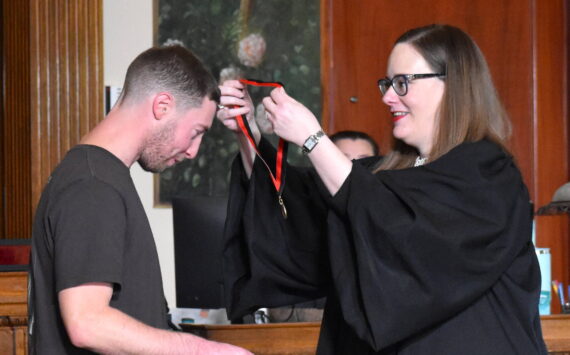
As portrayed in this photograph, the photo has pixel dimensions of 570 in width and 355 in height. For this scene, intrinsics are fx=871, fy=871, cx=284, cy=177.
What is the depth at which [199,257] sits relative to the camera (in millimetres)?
3264

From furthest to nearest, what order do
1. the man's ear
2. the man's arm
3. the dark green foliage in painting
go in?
the dark green foliage in painting → the man's ear → the man's arm

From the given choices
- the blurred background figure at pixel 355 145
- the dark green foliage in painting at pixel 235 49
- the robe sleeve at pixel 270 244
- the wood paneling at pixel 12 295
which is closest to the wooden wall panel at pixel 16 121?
the dark green foliage in painting at pixel 235 49

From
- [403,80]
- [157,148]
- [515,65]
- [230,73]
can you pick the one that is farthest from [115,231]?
[515,65]

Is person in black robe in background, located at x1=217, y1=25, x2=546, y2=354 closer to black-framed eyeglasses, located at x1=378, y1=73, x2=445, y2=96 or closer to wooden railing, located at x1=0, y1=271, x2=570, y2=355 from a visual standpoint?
black-framed eyeglasses, located at x1=378, y1=73, x2=445, y2=96

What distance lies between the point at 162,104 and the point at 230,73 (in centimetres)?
309

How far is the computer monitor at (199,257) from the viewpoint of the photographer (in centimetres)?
326

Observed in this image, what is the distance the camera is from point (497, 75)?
17.0 feet

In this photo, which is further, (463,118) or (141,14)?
(141,14)

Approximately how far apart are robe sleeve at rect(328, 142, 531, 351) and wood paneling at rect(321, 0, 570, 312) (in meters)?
3.17

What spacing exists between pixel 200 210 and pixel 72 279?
1.77m

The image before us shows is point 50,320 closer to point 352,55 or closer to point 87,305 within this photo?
point 87,305

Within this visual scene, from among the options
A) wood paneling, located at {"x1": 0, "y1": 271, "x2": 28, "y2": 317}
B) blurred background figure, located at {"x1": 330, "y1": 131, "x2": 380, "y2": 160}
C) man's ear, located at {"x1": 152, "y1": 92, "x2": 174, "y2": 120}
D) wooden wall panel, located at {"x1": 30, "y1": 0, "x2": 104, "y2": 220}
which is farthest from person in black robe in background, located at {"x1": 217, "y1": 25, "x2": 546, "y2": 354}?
wooden wall panel, located at {"x1": 30, "y1": 0, "x2": 104, "y2": 220}

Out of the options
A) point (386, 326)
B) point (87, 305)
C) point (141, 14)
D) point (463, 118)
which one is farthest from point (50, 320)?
point (141, 14)

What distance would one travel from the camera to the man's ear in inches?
70.5
